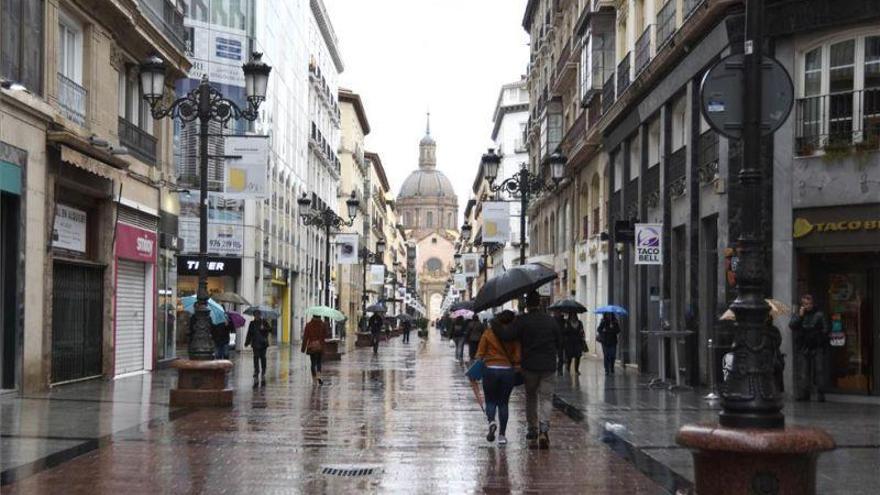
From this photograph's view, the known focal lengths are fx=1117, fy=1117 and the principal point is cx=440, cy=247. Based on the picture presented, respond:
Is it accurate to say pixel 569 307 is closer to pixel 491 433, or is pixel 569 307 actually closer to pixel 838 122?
pixel 838 122

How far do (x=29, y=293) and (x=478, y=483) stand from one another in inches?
487

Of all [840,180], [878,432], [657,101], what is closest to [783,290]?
[840,180]

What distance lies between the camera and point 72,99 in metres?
21.9

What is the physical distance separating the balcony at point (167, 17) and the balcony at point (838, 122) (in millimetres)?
14577

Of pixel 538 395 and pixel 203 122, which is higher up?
pixel 203 122

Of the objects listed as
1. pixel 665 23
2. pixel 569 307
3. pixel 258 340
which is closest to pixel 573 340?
pixel 569 307

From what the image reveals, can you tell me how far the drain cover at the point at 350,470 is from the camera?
1038cm

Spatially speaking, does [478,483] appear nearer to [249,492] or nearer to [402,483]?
[402,483]

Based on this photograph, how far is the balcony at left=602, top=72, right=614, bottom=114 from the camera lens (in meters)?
33.5

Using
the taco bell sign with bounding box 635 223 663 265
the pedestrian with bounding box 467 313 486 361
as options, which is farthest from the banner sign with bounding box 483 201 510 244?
the taco bell sign with bounding box 635 223 663 265

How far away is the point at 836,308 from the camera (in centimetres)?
1911

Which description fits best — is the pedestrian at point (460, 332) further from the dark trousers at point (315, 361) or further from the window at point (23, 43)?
the window at point (23, 43)


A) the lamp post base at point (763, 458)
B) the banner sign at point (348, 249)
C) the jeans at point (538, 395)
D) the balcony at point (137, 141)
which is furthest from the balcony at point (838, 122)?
the banner sign at point (348, 249)

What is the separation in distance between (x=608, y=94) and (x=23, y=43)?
19.4 meters
